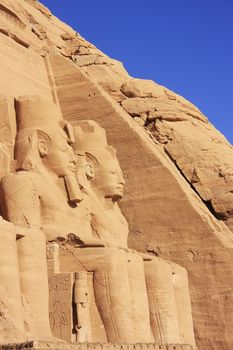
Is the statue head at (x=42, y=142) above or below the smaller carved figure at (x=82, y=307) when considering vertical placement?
above

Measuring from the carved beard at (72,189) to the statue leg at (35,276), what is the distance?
1.59 m

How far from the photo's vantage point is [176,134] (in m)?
14.0

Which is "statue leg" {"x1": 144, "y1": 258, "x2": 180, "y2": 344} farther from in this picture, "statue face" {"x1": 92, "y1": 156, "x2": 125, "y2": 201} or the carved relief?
the carved relief

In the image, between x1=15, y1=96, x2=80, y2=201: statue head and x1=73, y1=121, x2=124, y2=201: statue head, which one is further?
x1=73, y1=121, x2=124, y2=201: statue head

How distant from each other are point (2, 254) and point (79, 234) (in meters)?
2.02

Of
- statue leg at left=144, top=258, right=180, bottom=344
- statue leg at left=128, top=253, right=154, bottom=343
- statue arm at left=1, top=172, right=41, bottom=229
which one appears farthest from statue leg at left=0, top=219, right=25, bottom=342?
statue leg at left=144, top=258, right=180, bottom=344

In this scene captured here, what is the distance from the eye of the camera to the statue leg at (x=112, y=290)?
9.97 meters

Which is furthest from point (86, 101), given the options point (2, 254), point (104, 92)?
point (2, 254)

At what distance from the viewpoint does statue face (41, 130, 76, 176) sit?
1112 cm

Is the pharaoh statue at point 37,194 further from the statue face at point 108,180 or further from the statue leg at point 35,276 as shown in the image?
the statue face at point 108,180

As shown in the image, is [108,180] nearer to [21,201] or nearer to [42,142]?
[42,142]

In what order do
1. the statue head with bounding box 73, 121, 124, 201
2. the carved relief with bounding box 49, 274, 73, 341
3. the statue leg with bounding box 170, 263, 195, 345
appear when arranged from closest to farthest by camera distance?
the carved relief with bounding box 49, 274, 73, 341
the statue leg with bounding box 170, 263, 195, 345
the statue head with bounding box 73, 121, 124, 201

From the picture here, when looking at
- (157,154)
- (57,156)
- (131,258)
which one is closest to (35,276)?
(131,258)

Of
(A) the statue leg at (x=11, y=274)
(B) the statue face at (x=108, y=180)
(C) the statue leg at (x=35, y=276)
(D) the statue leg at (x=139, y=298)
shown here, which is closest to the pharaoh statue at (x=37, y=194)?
(C) the statue leg at (x=35, y=276)
